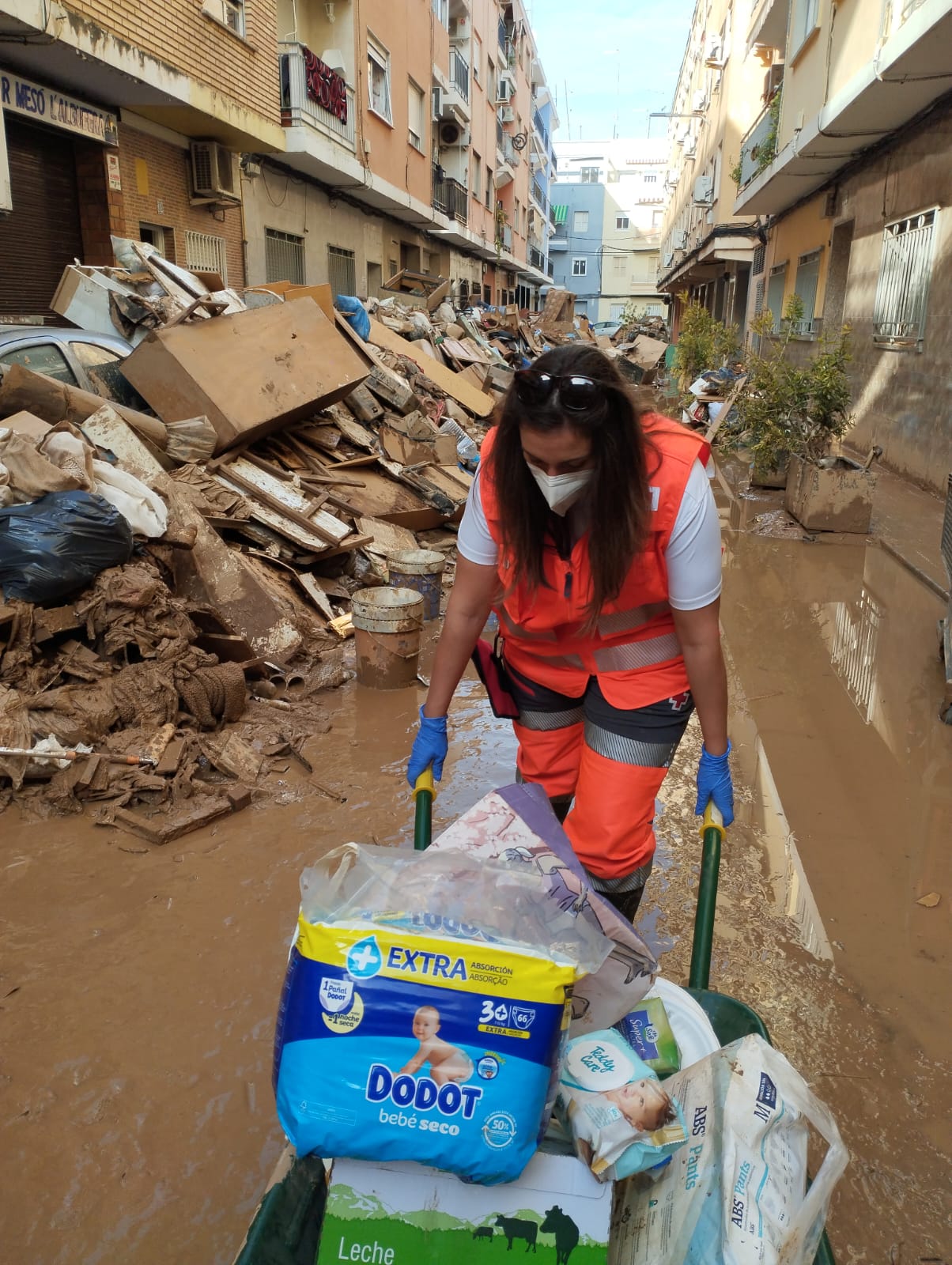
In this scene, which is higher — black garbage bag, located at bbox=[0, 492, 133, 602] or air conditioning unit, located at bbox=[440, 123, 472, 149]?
air conditioning unit, located at bbox=[440, 123, 472, 149]

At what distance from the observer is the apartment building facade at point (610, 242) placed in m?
69.0

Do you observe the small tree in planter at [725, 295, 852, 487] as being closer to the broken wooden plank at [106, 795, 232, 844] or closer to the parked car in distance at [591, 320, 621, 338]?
the broken wooden plank at [106, 795, 232, 844]

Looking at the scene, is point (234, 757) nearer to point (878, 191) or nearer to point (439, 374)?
point (439, 374)

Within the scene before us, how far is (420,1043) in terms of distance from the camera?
120 cm

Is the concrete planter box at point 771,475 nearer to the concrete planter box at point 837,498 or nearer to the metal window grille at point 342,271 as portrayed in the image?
the concrete planter box at point 837,498

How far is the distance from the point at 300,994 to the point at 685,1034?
784 mm

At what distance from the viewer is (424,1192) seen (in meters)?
1.24

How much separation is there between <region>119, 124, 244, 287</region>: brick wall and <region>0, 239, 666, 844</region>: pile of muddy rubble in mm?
2655

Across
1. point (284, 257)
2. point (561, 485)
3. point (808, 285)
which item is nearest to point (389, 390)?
point (284, 257)

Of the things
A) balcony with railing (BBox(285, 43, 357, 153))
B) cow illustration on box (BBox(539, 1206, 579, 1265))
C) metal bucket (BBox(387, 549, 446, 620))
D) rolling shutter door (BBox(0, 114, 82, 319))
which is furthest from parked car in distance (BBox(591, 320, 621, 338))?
cow illustration on box (BBox(539, 1206, 579, 1265))

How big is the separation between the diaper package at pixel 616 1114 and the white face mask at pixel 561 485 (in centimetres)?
113

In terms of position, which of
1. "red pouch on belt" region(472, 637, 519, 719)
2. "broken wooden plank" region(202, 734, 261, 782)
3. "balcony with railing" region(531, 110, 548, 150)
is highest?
"balcony with railing" region(531, 110, 548, 150)

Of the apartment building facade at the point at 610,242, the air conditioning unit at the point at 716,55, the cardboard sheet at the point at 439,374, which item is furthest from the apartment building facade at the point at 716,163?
the apartment building facade at the point at 610,242

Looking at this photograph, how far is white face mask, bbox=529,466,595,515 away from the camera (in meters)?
1.93
